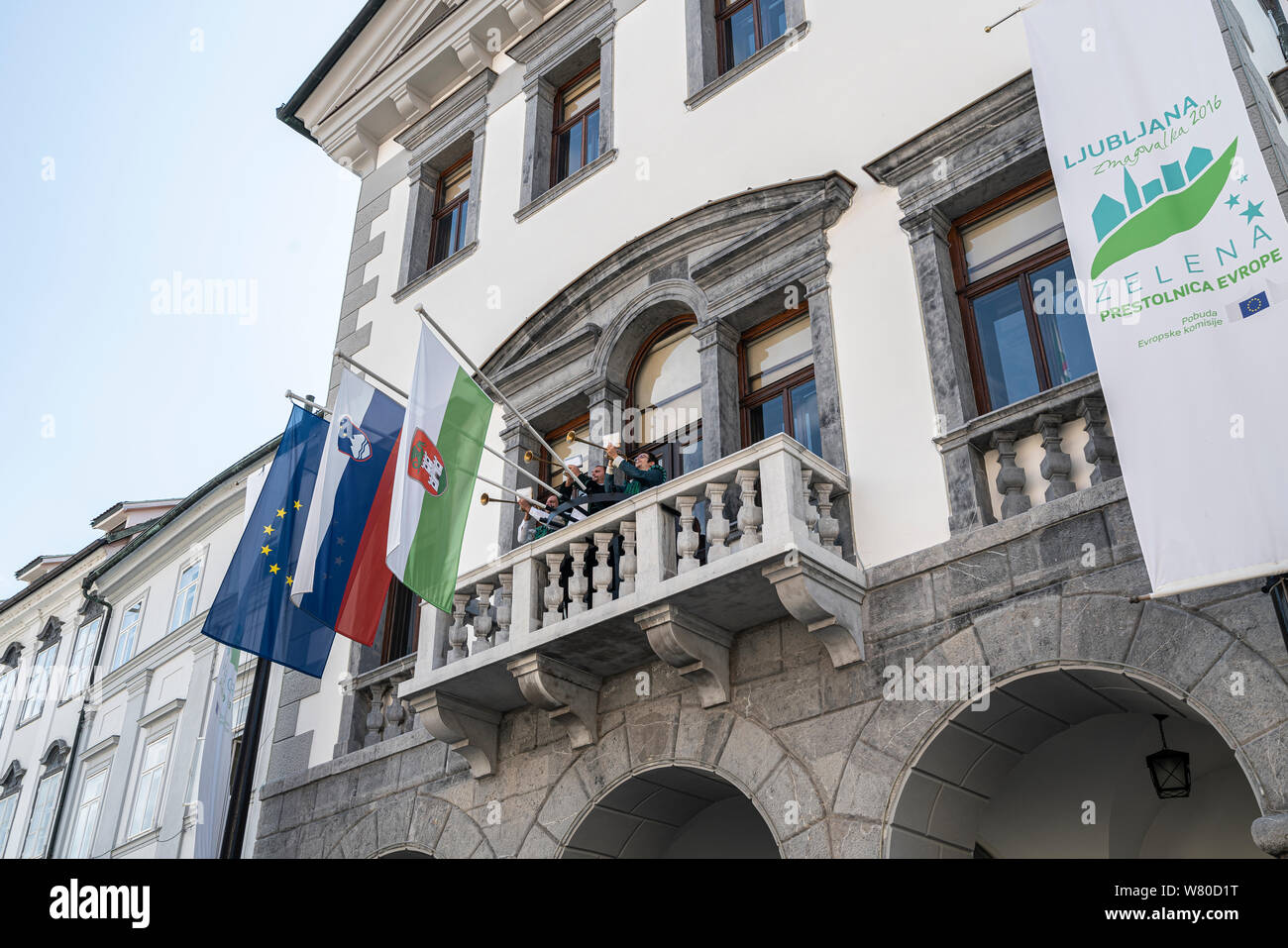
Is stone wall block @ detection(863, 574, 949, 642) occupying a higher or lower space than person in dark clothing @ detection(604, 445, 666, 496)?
lower

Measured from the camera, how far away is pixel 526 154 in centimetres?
1568

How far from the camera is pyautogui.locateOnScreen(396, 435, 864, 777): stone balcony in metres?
9.10

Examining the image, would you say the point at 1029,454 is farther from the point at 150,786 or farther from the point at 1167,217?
the point at 150,786

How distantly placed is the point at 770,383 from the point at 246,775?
7369mm

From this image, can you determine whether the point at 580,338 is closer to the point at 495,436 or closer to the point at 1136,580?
the point at 495,436

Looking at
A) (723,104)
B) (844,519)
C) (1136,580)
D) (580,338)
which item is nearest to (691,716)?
(844,519)

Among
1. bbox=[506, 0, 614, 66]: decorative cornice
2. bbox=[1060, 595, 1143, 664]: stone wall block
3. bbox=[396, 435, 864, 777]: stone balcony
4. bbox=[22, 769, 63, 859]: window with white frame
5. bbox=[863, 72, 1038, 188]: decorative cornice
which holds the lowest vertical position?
bbox=[1060, 595, 1143, 664]: stone wall block

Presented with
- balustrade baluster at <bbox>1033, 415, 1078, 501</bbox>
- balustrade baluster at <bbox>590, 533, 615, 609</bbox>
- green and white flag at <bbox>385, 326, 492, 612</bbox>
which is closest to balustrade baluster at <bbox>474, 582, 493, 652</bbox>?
green and white flag at <bbox>385, 326, 492, 612</bbox>

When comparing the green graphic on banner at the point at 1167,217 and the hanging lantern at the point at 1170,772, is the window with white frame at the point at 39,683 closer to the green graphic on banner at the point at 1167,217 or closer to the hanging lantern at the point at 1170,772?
the hanging lantern at the point at 1170,772

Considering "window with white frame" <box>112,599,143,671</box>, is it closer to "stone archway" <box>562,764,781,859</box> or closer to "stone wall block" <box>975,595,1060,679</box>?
"stone archway" <box>562,764,781,859</box>

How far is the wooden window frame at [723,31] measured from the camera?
44.7 feet

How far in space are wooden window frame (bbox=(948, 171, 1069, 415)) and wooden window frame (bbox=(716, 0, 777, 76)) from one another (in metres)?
3.98

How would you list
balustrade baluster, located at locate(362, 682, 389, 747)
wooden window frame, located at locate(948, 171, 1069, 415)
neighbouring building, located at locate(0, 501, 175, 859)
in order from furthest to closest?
1. neighbouring building, located at locate(0, 501, 175, 859)
2. balustrade baluster, located at locate(362, 682, 389, 747)
3. wooden window frame, located at locate(948, 171, 1069, 415)

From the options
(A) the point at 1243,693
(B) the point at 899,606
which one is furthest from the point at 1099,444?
(A) the point at 1243,693
